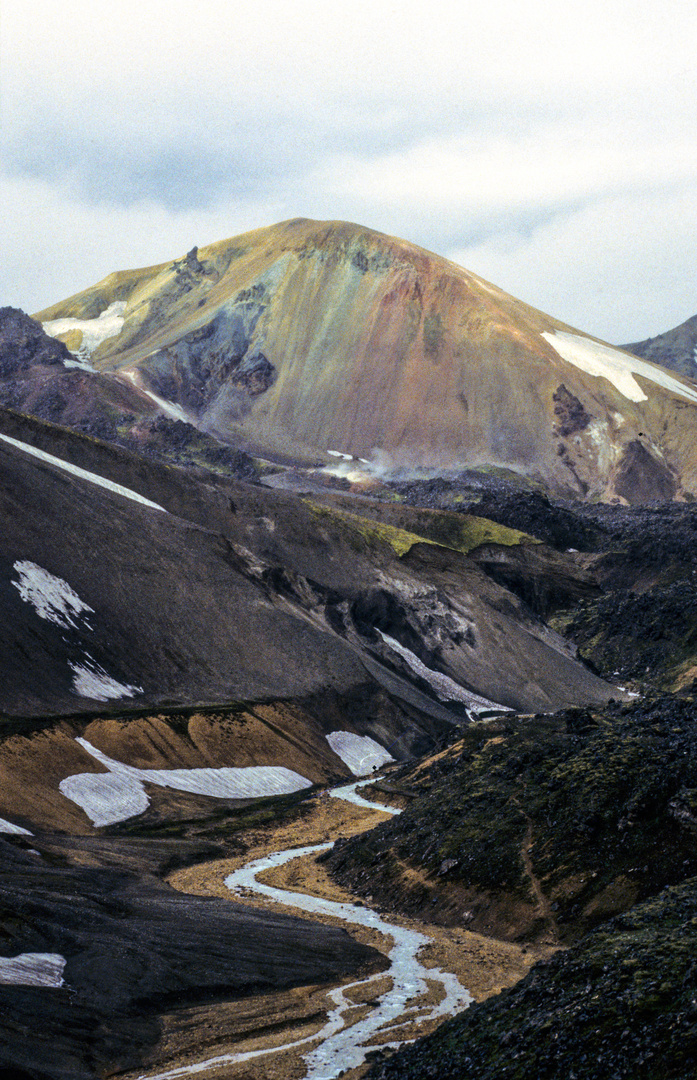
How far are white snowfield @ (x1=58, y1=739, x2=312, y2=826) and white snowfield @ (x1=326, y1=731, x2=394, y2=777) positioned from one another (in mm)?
7433

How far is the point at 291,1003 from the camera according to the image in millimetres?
28766

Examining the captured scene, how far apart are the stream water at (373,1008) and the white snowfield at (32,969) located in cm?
371

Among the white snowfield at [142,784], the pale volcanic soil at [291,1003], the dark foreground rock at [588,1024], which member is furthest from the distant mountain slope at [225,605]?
the dark foreground rock at [588,1024]

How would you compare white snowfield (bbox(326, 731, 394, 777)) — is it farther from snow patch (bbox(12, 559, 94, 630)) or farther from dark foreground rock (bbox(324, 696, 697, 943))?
dark foreground rock (bbox(324, 696, 697, 943))

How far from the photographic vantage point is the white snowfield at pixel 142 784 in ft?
183

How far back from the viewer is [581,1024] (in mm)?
21266

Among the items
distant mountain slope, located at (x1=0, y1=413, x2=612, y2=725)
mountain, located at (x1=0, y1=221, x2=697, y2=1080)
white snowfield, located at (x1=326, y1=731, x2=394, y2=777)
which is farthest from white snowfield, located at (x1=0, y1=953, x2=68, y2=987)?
white snowfield, located at (x1=326, y1=731, x2=394, y2=777)

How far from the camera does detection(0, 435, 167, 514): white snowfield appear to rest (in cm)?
9819

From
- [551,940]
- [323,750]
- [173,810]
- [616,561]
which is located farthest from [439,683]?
[551,940]

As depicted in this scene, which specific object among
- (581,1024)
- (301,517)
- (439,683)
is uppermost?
(301,517)

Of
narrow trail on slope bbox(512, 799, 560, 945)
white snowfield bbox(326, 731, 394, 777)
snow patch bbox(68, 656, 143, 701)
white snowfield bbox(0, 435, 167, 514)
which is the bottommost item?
white snowfield bbox(326, 731, 394, 777)

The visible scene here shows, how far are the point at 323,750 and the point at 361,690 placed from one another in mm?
10643

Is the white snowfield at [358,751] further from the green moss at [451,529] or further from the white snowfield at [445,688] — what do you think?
the green moss at [451,529]

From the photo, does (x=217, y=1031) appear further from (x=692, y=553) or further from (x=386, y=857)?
(x=692, y=553)
